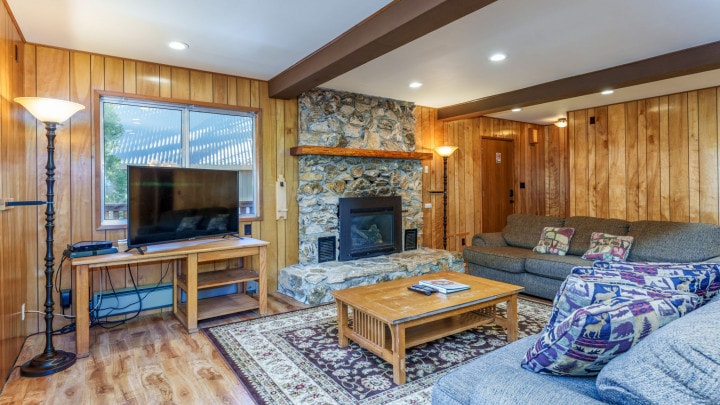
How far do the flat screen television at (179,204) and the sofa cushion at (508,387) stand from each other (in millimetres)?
2680

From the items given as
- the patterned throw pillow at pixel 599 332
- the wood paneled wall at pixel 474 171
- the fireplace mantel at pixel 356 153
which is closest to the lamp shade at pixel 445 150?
the fireplace mantel at pixel 356 153

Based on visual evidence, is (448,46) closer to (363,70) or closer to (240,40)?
(363,70)

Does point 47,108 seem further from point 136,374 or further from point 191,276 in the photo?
point 136,374

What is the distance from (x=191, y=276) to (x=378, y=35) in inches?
92.6

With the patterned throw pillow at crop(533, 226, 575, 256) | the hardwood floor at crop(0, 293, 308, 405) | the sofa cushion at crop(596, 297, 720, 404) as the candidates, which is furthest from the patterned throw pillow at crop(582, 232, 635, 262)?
the hardwood floor at crop(0, 293, 308, 405)

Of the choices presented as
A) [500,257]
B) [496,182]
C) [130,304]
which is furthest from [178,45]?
[496,182]

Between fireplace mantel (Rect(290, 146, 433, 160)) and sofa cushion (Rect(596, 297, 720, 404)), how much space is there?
362cm

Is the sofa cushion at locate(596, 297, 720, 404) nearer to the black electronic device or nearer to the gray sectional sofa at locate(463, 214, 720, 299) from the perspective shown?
the gray sectional sofa at locate(463, 214, 720, 299)

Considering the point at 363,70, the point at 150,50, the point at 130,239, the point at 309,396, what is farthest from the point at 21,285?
the point at 363,70

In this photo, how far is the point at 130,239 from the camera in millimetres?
3027

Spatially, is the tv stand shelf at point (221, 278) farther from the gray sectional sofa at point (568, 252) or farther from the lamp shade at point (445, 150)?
the lamp shade at point (445, 150)

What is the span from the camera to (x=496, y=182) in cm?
670

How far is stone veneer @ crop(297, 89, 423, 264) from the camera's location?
4457 mm

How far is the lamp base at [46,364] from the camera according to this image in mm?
2393
